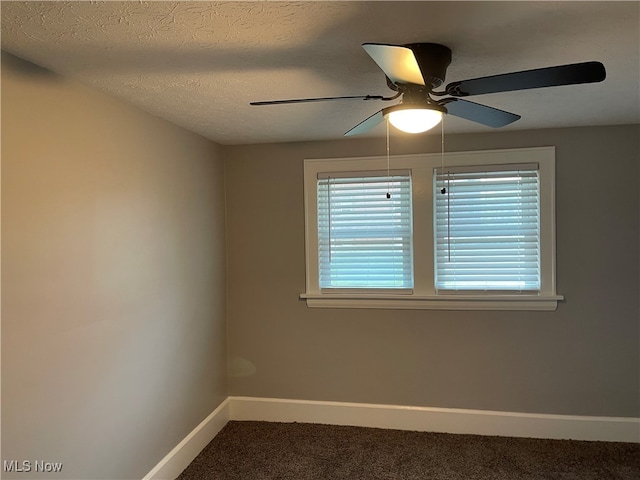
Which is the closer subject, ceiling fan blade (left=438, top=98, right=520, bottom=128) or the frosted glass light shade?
the frosted glass light shade

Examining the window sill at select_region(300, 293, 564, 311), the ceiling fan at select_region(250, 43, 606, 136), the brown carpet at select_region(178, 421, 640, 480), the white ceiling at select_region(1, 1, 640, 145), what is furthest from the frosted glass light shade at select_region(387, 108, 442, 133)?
the brown carpet at select_region(178, 421, 640, 480)

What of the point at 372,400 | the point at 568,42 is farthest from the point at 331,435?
the point at 568,42

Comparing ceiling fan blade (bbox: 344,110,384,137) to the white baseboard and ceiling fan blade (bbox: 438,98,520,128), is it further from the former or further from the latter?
the white baseboard

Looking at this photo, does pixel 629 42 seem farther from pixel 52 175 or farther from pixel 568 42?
pixel 52 175

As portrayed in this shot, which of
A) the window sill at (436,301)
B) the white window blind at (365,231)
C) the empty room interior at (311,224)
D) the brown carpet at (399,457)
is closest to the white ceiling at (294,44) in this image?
the empty room interior at (311,224)

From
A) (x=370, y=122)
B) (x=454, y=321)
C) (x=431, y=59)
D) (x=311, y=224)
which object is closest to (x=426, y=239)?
(x=454, y=321)

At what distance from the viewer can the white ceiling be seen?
1.46 meters

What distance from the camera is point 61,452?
78.3 inches

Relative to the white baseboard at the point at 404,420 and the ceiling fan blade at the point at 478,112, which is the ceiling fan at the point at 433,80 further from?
the white baseboard at the point at 404,420

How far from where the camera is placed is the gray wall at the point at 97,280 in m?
1.80

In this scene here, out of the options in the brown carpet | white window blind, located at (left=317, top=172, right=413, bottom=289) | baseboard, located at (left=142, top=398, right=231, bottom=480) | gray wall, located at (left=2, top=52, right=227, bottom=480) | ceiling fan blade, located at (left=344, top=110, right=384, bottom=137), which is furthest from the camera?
white window blind, located at (left=317, top=172, right=413, bottom=289)

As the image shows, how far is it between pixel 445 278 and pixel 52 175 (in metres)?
2.54

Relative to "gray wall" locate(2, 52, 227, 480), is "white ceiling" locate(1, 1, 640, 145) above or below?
above

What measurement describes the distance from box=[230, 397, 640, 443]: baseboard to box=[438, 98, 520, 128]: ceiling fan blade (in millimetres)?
2219
